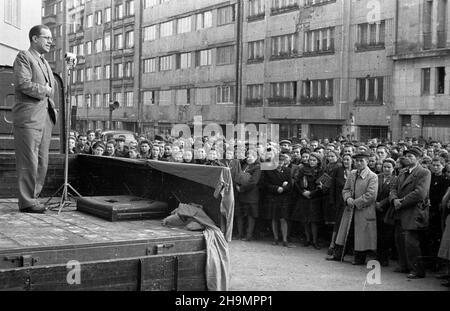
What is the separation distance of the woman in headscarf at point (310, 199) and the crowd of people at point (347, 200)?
2 cm


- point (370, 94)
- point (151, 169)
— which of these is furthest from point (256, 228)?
point (370, 94)

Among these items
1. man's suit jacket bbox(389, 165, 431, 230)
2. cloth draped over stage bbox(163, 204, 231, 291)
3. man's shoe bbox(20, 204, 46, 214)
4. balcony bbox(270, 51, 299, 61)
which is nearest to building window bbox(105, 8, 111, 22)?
balcony bbox(270, 51, 299, 61)

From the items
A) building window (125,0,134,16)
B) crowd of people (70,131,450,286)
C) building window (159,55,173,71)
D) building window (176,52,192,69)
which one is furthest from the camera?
building window (125,0,134,16)

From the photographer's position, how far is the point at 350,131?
109 feet

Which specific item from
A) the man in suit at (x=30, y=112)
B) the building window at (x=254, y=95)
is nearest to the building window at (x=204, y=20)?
the building window at (x=254, y=95)

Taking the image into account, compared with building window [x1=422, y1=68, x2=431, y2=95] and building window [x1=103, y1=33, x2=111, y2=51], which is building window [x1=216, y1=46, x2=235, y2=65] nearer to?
building window [x1=422, y1=68, x2=431, y2=95]

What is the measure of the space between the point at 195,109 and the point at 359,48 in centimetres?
1693

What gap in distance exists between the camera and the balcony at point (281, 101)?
3743 centimetres

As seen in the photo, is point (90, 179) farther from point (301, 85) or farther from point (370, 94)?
point (301, 85)

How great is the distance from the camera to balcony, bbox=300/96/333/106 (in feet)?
114

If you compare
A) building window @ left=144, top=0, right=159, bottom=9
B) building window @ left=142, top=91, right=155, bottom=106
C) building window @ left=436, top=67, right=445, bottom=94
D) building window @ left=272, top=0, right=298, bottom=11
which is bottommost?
building window @ left=436, top=67, right=445, bottom=94

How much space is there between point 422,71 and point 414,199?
72.5 ft

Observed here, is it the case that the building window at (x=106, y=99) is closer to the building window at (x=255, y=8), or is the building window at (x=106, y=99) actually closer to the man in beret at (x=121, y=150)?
the building window at (x=255, y=8)

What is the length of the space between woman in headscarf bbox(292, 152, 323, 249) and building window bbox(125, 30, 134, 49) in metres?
45.9
